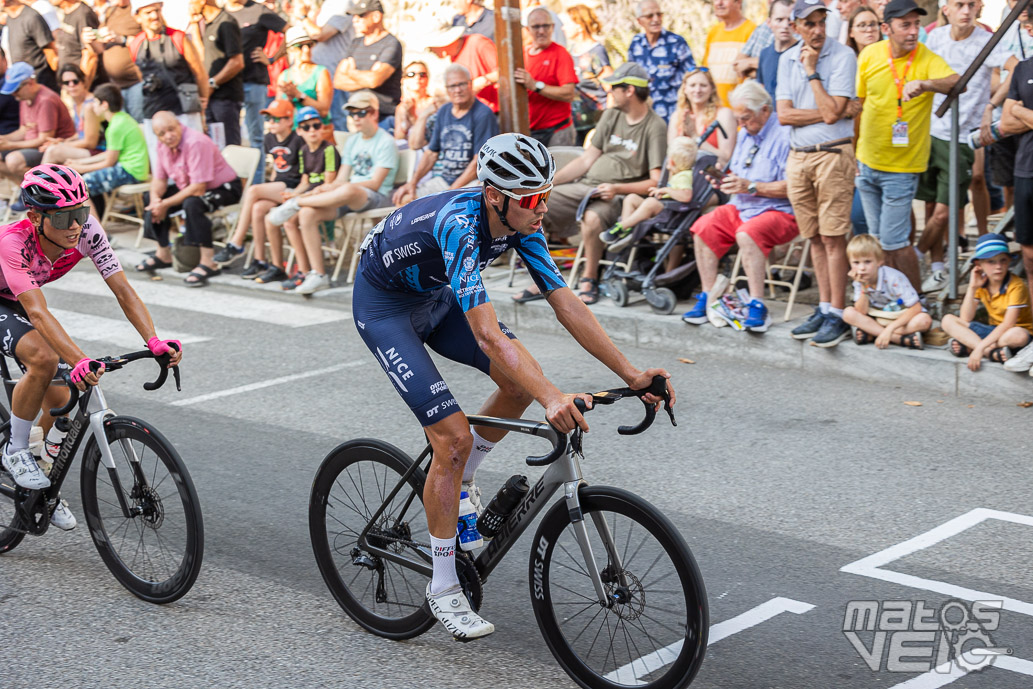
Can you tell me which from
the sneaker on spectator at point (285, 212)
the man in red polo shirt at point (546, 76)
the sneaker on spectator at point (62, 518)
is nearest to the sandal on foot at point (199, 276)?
the sneaker on spectator at point (285, 212)

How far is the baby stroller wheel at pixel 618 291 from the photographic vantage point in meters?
10.2

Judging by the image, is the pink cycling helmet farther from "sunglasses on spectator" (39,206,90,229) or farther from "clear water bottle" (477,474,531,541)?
"clear water bottle" (477,474,531,541)

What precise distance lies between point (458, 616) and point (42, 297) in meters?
2.38

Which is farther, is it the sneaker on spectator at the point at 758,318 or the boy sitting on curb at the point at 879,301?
the sneaker on spectator at the point at 758,318

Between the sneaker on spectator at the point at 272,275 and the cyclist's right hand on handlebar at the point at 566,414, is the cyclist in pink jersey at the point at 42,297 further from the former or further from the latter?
the sneaker on spectator at the point at 272,275

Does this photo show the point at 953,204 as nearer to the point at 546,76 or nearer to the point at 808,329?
the point at 808,329

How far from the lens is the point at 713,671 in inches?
170

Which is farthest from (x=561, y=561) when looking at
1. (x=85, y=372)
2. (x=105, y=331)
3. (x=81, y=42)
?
(x=81, y=42)

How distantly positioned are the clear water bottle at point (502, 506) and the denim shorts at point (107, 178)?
11304 mm

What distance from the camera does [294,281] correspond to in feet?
40.4

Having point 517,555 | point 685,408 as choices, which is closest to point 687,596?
point 517,555

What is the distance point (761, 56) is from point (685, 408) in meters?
4.04

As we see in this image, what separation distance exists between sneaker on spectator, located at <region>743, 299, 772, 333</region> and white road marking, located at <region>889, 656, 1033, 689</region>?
16.0 feet

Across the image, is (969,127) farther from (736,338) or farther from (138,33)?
(138,33)
